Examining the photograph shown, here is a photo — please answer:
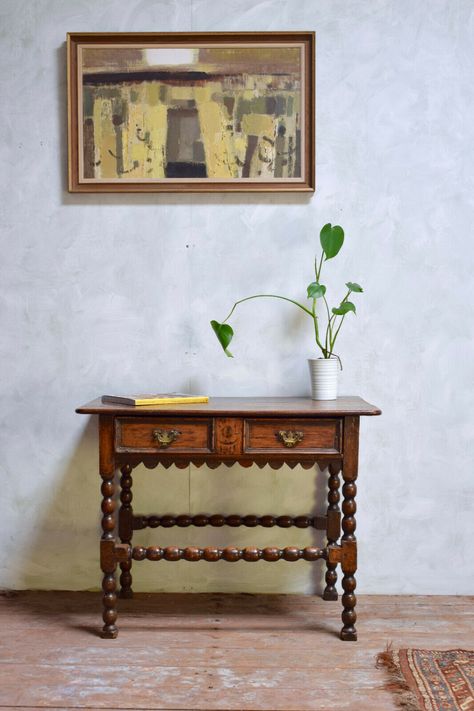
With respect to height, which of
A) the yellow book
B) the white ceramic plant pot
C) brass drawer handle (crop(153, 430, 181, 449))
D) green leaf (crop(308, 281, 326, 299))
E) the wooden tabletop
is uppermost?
green leaf (crop(308, 281, 326, 299))

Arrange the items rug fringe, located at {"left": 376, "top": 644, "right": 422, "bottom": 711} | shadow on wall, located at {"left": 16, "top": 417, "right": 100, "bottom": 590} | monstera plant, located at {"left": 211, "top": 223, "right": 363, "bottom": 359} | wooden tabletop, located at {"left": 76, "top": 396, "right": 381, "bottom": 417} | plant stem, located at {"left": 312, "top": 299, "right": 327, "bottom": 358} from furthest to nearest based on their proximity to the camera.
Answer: shadow on wall, located at {"left": 16, "top": 417, "right": 100, "bottom": 590} → plant stem, located at {"left": 312, "top": 299, "right": 327, "bottom": 358} → monstera plant, located at {"left": 211, "top": 223, "right": 363, "bottom": 359} → wooden tabletop, located at {"left": 76, "top": 396, "right": 381, "bottom": 417} → rug fringe, located at {"left": 376, "top": 644, "right": 422, "bottom": 711}

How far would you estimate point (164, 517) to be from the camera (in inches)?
116

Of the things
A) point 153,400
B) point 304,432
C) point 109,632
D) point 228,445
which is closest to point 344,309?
point 304,432

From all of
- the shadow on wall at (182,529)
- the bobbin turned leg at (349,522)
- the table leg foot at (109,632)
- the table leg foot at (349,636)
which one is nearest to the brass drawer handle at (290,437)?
the bobbin turned leg at (349,522)

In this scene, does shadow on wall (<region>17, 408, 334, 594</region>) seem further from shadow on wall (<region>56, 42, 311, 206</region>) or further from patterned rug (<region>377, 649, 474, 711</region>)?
shadow on wall (<region>56, 42, 311, 206</region>)

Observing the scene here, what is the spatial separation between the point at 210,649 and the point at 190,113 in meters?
2.17

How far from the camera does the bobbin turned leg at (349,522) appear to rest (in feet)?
8.21

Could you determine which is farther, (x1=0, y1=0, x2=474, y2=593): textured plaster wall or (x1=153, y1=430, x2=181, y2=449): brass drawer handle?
(x1=0, y1=0, x2=474, y2=593): textured plaster wall

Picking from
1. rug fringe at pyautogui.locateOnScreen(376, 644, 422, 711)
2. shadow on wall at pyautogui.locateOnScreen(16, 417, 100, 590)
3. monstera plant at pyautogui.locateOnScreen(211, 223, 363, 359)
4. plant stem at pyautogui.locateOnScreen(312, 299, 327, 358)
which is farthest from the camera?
shadow on wall at pyautogui.locateOnScreen(16, 417, 100, 590)

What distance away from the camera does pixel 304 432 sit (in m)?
2.51

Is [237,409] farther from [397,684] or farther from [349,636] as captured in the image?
[397,684]

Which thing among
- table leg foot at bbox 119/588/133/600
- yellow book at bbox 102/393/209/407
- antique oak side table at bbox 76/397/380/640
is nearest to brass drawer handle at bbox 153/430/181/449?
antique oak side table at bbox 76/397/380/640

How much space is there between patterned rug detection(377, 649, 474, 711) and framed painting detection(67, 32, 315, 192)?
189cm

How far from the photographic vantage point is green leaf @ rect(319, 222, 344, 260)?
110 inches
